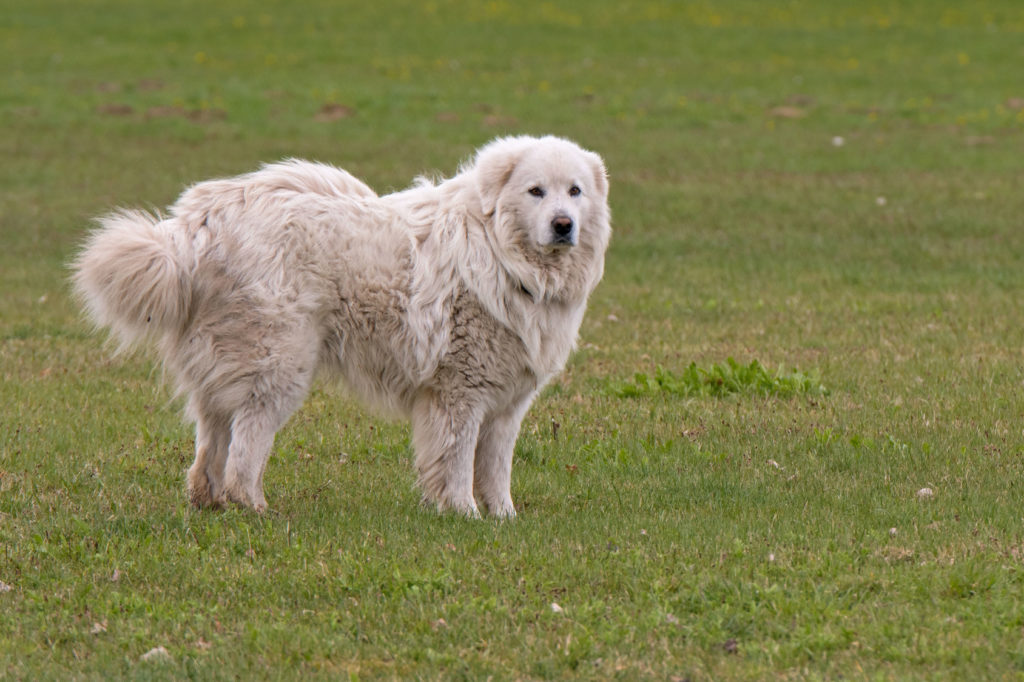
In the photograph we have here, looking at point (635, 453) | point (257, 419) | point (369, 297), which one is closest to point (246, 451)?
point (257, 419)

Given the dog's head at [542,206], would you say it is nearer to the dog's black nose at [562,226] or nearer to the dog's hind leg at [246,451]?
the dog's black nose at [562,226]

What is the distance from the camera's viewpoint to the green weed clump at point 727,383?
912cm

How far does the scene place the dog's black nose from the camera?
6520 millimetres

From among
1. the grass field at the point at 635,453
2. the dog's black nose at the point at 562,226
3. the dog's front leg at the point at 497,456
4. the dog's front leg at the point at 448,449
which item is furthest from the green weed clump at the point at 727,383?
the dog's black nose at the point at 562,226

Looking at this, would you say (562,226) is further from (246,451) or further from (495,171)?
(246,451)

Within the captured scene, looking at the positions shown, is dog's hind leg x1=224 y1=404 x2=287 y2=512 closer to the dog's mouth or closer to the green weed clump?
the dog's mouth

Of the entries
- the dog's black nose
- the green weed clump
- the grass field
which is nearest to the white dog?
the dog's black nose

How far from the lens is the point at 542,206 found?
21.7 feet

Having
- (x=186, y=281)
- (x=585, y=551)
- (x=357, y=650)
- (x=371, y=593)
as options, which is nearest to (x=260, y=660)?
(x=357, y=650)

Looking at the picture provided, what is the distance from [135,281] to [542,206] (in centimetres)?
204

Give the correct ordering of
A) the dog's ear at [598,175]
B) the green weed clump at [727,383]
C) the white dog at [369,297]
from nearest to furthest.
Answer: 1. the white dog at [369,297]
2. the dog's ear at [598,175]
3. the green weed clump at [727,383]

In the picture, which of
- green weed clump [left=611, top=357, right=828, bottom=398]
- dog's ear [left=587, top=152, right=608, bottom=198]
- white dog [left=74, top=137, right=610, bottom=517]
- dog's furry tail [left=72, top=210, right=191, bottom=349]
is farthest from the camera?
green weed clump [left=611, top=357, right=828, bottom=398]

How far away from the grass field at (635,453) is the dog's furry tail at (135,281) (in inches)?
38.5

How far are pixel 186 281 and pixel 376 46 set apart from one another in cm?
2425
